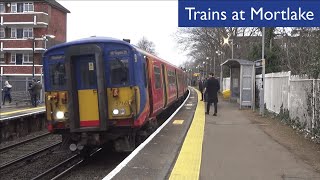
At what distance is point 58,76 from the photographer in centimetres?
1148

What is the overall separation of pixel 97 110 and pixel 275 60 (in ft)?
69.7

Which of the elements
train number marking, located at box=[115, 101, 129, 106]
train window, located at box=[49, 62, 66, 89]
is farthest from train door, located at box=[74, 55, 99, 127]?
train number marking, located at box=[115, 101, 129, 106]

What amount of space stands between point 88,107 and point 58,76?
114 cm

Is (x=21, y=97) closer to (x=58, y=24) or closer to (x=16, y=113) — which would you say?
(x=16, y=113)

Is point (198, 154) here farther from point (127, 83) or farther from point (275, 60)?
point (275, 60)

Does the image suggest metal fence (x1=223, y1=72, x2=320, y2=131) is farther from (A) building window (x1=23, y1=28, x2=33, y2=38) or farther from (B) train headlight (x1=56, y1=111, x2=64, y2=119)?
(A) building window (x1=23, y1=28, x2=33, y2=38)

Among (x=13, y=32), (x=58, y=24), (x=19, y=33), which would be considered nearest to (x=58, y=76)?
(x=19, y=33)

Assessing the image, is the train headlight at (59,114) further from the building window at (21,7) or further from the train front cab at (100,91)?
the building window at (21,7)

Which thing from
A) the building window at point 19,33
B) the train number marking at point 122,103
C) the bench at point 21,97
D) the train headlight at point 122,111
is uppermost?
the building window at point 19,33

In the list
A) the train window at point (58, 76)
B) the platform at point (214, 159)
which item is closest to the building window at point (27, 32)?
the platform at point (214, 159)

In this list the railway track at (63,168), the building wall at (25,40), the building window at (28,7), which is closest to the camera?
the railway track at (63,168)

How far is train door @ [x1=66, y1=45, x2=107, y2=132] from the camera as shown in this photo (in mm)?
10969

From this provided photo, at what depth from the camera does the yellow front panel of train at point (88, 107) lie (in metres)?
11.1

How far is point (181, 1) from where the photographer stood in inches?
515
